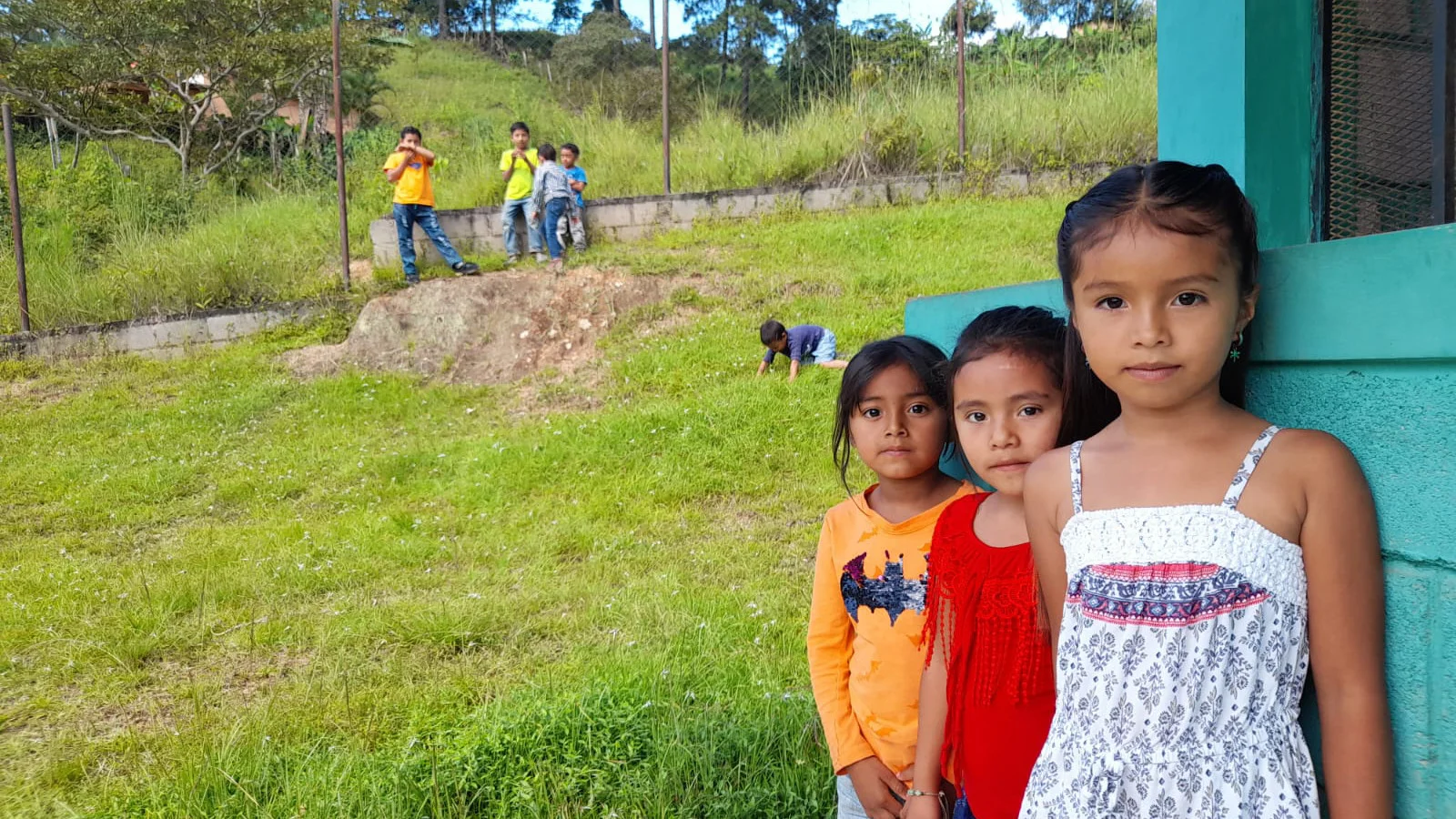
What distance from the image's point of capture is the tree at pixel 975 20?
15039 millimetres

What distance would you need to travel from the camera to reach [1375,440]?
1.10 metres

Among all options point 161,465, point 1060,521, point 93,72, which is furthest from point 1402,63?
point 93,72

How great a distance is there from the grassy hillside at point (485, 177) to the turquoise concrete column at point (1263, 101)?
9789mm

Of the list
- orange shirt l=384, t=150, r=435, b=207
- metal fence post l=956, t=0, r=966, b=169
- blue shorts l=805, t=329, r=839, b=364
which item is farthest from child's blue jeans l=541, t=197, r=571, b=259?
metal fence post l=956, t=0, r=966, b=169

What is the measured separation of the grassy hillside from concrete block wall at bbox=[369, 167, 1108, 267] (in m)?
0.29

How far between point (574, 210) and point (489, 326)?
2016 mm

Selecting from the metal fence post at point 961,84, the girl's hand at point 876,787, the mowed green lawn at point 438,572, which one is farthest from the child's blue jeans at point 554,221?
the girl's hand at point 876,787

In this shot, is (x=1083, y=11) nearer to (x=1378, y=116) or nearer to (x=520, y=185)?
(x=520, y=185)

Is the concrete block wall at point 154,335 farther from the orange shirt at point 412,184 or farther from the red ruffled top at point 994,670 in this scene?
the red ruffled top at point 994,670

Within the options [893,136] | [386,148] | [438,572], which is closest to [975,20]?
[893,136]

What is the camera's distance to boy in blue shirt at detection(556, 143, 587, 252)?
34.8 feet

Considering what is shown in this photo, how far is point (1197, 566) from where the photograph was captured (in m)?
1.12

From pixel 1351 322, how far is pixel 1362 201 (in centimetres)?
103

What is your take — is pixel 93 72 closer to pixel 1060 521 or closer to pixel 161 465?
pixel 161 465
